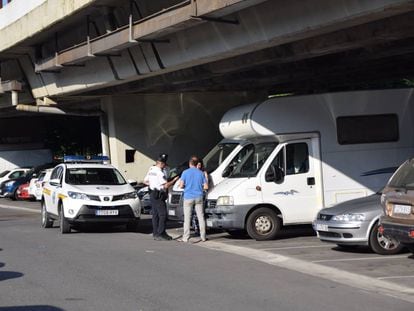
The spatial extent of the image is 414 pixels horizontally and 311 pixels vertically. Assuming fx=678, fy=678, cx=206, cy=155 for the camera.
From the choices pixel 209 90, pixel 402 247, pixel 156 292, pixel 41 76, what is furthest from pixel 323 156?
Result: pixel 41 76

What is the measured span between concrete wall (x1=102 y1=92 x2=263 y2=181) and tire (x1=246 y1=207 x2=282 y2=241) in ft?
46.3

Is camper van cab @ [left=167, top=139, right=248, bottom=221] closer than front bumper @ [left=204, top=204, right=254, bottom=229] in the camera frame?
No

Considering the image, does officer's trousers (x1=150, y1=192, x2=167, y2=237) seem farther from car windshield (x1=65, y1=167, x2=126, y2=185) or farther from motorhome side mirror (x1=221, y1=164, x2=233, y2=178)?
car windshield (x1=65, y1=167, x2=126, y2=185)

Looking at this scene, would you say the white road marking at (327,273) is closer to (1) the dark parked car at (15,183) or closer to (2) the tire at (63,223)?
(2) the tire at (63,223)

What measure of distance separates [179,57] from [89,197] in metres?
4.27

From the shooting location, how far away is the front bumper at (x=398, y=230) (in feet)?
31.2

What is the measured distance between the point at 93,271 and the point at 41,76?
64.0 feet

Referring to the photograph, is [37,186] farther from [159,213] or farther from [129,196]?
[159,213]

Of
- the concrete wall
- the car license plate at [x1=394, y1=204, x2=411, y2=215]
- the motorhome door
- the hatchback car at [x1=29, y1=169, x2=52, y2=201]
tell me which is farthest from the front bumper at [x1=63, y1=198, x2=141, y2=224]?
the concrete wall

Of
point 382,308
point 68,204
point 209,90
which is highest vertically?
point 209,90

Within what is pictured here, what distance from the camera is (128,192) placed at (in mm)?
16047

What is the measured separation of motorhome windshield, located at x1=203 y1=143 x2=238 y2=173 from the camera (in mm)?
15500

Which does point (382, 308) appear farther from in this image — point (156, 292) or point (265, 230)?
point (265, 230)

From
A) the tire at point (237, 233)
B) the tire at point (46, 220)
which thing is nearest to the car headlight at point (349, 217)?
the tire at point (237, 233)
